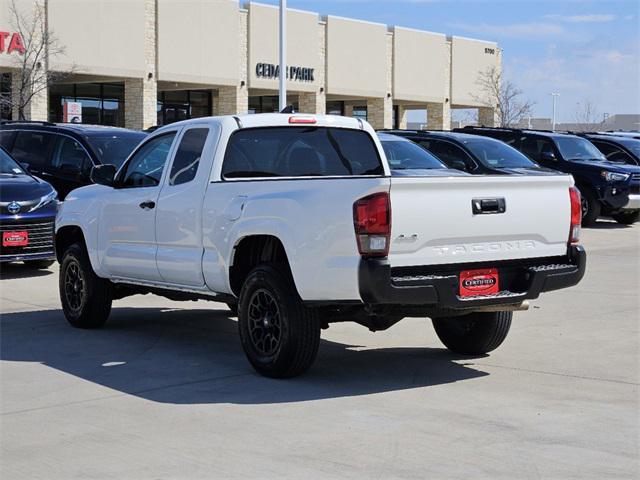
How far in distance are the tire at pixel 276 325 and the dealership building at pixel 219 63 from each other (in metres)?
32.1

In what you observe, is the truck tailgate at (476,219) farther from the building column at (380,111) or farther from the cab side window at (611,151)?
the building column at (380,111)

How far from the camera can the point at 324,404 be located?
720cm

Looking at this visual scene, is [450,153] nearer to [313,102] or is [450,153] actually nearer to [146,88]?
[146,88]

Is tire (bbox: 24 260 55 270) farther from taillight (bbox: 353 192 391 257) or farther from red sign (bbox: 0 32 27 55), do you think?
red sign (bbox: 0 32 27 55)

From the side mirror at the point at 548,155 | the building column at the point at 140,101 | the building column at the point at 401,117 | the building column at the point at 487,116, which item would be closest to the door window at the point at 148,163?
the side mirror at the point at 548,155

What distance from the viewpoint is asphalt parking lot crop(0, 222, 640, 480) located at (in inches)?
229

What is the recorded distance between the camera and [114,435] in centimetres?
638

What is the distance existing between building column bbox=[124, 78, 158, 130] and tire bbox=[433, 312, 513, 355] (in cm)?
3573

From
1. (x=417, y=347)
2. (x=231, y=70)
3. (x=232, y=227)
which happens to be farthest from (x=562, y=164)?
(x=231, y=70)

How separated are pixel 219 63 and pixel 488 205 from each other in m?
39.5

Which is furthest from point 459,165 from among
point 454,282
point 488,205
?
point 454,282

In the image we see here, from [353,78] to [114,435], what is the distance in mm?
47868

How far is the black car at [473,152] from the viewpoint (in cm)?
1962

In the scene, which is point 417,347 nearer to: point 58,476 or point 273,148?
point 273,148
